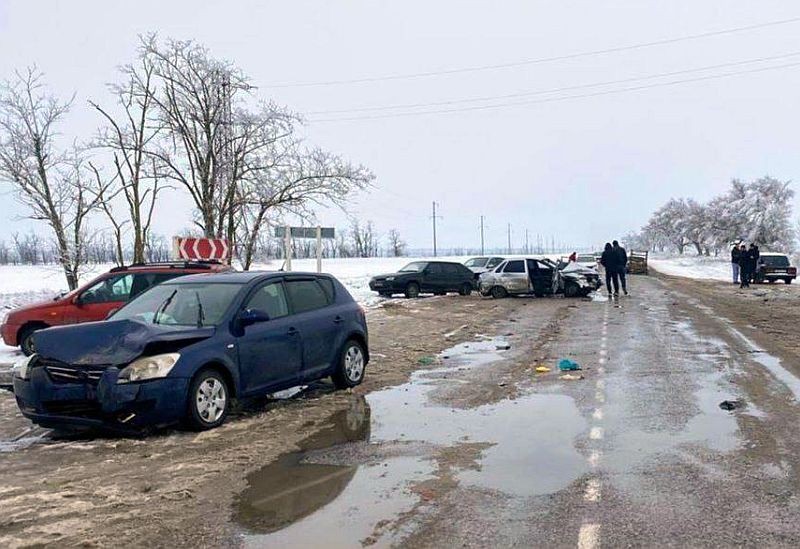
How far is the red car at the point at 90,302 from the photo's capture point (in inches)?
510

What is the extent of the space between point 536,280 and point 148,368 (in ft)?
68.3

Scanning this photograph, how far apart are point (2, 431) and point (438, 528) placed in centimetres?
538

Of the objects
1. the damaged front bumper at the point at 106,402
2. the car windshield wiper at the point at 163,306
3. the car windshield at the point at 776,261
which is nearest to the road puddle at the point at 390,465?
the damaged front bumper at the point at 106,402

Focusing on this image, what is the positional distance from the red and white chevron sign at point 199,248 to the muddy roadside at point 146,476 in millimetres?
7959

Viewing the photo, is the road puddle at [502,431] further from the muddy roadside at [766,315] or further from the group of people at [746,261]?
the group of people at [746,261]

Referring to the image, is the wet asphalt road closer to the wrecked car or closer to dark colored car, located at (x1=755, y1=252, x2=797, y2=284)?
the wrecked car

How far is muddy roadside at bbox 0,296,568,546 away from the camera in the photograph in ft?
14.6

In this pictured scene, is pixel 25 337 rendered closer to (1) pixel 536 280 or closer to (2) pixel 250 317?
(2) pixel 250 317

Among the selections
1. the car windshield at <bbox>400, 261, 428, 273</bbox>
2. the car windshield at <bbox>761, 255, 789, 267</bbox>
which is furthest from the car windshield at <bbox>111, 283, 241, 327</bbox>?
the car windshield at <bbox>761, 255, 789, 267</bbox>

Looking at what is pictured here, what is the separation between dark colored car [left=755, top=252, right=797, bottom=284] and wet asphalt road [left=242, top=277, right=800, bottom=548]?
28.1 m

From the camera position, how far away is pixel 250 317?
7.51m

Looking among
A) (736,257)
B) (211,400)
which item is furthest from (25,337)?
(736,257)

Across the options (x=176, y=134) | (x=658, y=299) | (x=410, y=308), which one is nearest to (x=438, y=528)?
(x=410, y=308)

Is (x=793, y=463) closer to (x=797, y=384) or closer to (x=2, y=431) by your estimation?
(x=797, y=384)
